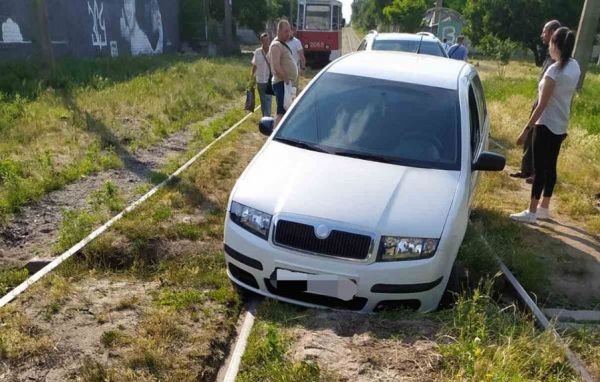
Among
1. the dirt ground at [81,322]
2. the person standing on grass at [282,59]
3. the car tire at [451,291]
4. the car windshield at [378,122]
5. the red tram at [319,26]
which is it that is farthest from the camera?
the red tram at [319,26]

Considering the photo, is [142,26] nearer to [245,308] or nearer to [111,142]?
[111,142]

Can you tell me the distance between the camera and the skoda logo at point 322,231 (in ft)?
11.2

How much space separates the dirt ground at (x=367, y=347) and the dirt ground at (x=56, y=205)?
274 centimetres

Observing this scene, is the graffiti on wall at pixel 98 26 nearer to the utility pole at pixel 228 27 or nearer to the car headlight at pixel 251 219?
the utility pole at pixel 228 27

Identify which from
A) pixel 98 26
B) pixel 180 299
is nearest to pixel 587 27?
pixel 180 299

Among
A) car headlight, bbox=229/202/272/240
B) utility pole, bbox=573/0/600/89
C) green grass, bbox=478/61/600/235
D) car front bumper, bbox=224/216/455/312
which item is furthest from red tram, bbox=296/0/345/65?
car front bumper, bbox=224/216/455/312

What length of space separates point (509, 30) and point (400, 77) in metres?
37.5

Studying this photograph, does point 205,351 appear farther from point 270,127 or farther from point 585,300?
point 585,300

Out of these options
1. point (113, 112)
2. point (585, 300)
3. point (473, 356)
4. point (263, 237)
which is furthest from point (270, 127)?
point (113, 112)

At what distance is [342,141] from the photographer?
4.41m

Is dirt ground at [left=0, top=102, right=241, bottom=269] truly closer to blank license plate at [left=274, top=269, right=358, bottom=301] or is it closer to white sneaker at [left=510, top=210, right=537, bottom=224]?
blank license plate at [left=274, top=269, right=358, bottom=301]

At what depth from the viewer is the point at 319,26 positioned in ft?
82.9

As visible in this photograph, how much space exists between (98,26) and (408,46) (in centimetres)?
1634

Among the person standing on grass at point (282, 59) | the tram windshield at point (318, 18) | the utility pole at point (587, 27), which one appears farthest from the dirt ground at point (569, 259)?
the tram windshield at point (318, 18)
